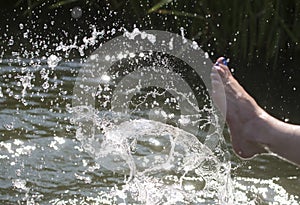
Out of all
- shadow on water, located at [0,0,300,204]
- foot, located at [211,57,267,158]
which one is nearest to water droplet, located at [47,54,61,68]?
shadow on water, located at [0,0,300,204]

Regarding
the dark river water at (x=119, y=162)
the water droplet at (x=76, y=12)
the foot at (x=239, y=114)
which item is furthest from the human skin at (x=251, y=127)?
the water droplet at (x=76, y=12)

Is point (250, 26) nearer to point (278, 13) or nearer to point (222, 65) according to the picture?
point (278, 13)

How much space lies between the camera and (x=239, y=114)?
8.27 ft

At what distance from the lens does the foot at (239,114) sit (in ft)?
8.02

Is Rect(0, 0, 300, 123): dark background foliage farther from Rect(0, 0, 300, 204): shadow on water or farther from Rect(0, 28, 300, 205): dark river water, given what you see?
Rect(0, 28, 300, 205): dark river water

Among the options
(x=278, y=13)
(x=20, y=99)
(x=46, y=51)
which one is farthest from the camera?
(x=46, y=51)

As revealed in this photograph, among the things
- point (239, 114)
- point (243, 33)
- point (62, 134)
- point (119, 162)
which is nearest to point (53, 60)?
point (243, 33)

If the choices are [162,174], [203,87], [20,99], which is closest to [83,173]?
[162,174]

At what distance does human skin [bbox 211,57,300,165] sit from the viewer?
2309 mm

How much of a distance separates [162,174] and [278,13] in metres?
2.18

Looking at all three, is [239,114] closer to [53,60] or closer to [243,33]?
[243,33]

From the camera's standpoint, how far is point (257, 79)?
4938 millimetres

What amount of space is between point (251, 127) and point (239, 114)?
0.28 ft

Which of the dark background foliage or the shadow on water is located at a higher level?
the dark background foliage
